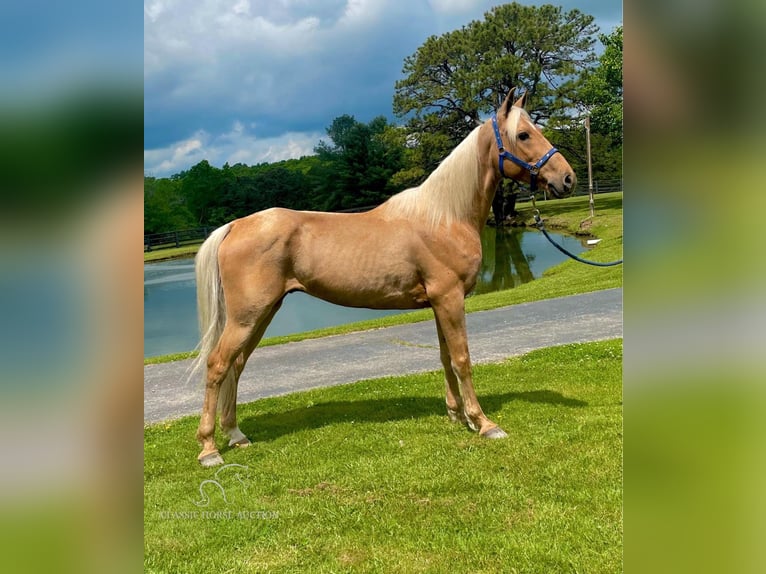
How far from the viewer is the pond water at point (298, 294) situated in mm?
4454

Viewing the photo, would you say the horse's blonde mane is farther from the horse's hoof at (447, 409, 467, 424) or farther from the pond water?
the pond water

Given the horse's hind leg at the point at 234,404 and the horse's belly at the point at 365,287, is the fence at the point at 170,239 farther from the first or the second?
the horse's belly at the point at 365,287

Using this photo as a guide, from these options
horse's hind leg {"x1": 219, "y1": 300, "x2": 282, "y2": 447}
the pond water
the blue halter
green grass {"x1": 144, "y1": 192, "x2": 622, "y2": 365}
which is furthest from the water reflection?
horse's hind leg {"x1": 219, "y1": 300, "x2": 282, "y2": 447}

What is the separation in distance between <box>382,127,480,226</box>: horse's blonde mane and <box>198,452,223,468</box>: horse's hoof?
2.44 metres

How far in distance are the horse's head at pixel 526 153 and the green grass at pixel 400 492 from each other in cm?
200

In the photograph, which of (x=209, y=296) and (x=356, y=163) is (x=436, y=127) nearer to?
(x=356, y=163)

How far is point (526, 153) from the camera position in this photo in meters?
4.16

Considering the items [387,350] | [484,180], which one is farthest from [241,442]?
[387,350]

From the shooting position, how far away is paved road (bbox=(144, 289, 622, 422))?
Result: 673 cm

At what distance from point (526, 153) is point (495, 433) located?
2.31 m
